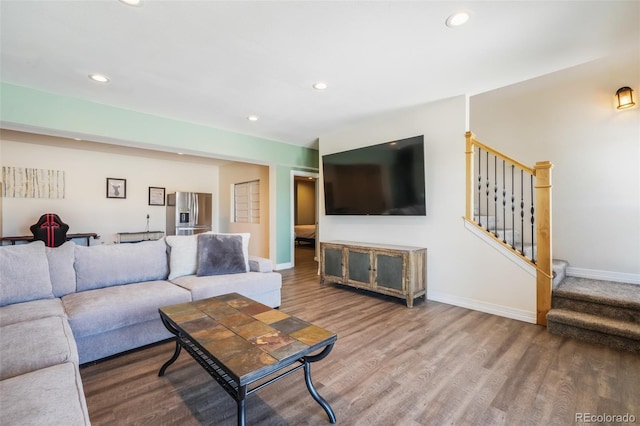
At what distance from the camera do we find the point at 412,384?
1873 millimetres

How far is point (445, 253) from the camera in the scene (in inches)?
141

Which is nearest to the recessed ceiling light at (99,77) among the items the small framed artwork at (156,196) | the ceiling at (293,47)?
the ceiling at (293,47)

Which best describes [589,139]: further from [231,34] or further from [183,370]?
[183,370]

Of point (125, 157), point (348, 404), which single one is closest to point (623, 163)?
point (348, 404)

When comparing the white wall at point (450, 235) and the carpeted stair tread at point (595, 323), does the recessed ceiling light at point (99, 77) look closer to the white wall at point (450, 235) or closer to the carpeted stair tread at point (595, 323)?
Result: the white wall at point (450, 235)

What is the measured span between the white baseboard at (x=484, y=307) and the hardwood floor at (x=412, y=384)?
0.76ft

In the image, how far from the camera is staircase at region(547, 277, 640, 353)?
233 cm

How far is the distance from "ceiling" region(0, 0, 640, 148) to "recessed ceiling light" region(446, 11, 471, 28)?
46 mm

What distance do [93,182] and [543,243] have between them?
24.7ft

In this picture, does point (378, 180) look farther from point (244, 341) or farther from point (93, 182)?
point (93, 182)

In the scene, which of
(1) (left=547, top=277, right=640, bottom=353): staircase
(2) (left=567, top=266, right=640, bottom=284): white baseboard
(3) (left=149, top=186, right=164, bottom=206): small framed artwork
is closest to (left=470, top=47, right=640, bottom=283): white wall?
(2) (left=567, top=266, right=640, bottom=284): white baseboard

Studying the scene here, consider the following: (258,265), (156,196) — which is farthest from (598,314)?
(156,196)

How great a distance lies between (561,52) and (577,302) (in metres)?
2.31

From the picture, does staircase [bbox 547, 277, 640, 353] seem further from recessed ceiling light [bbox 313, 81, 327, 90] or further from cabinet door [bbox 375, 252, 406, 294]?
recessed ceiling light [bbox 313, 81, 327, 90]
